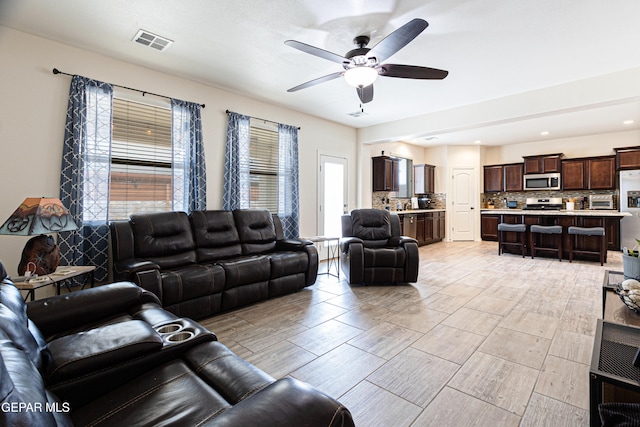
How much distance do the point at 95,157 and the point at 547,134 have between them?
9236 millimetres

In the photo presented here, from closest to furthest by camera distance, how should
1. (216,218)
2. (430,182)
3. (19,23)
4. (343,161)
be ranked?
(19,23) < (216,218) < (343,161) < (430,182)

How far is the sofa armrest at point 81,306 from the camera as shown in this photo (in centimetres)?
161

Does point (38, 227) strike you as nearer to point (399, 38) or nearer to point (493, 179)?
point (399, 38)

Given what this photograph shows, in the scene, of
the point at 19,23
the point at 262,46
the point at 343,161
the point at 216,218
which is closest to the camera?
the point at 19,23

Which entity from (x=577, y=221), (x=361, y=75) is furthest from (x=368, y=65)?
(x=577, y=221)

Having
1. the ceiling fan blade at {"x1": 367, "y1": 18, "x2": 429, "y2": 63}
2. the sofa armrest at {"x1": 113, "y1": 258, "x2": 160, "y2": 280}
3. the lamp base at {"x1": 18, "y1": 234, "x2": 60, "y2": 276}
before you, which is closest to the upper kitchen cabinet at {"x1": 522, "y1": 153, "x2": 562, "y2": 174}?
the ceiling fan blade at {"x1": 367, "y1": 18, "x2": 429, "y2": 63}

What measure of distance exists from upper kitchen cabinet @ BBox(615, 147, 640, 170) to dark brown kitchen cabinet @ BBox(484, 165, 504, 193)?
239 cm

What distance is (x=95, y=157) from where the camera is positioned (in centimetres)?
320

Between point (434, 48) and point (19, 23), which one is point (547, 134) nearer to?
point (434, 48)

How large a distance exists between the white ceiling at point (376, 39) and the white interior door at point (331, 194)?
1.61m

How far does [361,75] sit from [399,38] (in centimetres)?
56

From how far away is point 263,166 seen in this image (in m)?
4.87

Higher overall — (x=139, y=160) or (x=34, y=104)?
(x=34, y=104)

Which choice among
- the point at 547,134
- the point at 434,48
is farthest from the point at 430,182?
the point at 434,48
